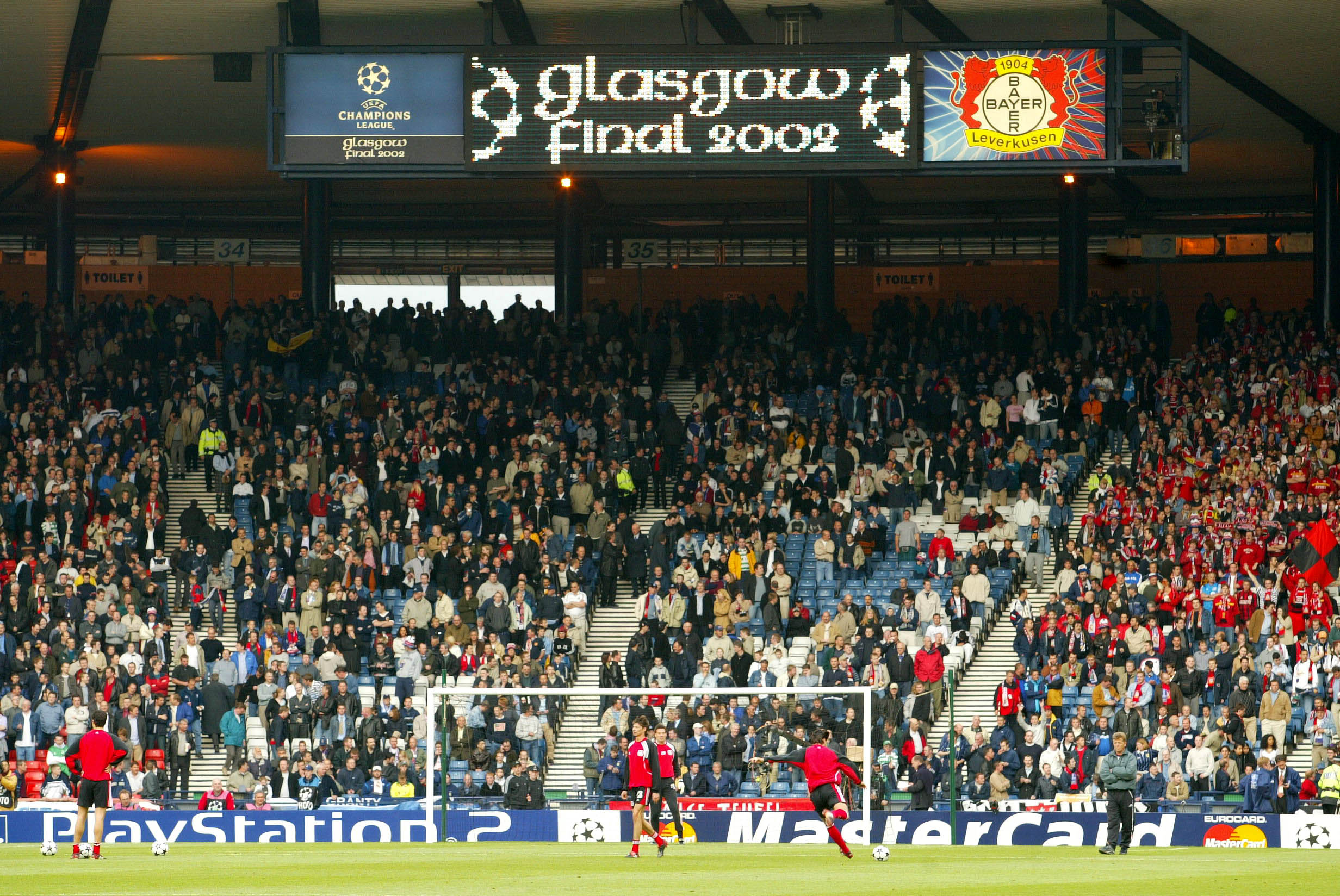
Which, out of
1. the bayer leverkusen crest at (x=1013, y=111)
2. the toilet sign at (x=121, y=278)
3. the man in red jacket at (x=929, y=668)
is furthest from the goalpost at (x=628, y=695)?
the toilet sign at (x=121, y=278)

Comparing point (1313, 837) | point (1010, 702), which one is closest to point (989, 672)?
point (1010, 702)

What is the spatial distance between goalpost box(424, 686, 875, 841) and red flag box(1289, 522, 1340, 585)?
6763 millimetres

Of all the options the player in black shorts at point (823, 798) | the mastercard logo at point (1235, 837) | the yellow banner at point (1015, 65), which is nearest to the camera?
the player in black shorts at point (823, 798)

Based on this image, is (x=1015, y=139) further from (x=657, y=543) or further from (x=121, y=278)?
(x=121, y=278)

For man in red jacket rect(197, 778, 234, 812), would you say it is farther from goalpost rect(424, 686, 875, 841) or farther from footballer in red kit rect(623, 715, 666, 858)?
footballer in red kit rect(623, 715, 666, 858)

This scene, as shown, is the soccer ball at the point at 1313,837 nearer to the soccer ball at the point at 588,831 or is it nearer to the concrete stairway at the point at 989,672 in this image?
the concrete stairway at the point at 989,672

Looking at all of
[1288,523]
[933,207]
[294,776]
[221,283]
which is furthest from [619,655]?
[221,283]

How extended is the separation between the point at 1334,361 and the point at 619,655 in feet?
46.1

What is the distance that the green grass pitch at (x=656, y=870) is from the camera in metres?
16.0

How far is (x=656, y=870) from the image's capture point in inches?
709

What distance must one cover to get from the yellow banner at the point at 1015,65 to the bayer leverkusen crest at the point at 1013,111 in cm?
1

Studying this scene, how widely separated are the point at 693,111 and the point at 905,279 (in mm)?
24575

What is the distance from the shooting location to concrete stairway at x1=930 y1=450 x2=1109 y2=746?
2761 centimetres

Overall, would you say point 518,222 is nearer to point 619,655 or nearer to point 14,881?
point 619,655
